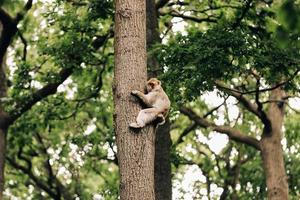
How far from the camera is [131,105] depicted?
6.12 meters

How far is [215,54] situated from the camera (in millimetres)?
9453

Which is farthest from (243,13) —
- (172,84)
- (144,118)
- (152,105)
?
(144,118)

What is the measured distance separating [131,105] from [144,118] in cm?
22

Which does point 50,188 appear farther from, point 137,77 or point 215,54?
point 137,77

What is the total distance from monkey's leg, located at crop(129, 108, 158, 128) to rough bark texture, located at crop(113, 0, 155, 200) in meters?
0.06

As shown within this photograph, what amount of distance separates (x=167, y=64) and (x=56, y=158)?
1153cm

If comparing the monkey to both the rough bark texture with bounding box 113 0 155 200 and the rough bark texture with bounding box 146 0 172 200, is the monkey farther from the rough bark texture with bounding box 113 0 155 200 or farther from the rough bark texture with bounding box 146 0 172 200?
the rough bark texture with bounding box 146 0 172 200

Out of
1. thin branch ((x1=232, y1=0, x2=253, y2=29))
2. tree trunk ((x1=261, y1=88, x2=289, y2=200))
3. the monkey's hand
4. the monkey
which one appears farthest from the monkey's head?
tree trunk ((x1=261, y1=88, x2=289, y2=200))

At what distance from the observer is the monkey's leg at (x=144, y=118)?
5949 mm

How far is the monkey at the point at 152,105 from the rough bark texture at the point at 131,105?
73mm

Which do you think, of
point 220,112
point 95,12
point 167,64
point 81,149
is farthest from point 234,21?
point 220,112

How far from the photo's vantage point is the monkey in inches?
236

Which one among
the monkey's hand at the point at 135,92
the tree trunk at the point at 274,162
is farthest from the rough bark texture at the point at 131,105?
the tree trunk at the point at 274,162

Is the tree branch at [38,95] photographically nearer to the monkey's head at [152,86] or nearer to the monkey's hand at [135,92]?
the monkey's head at [152,86]
